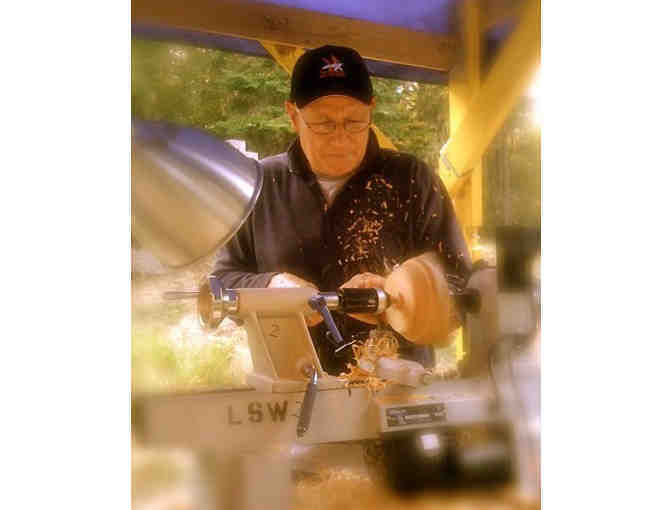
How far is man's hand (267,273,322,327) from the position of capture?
5.25 ft

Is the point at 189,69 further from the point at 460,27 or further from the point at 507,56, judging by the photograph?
the point at 507,56

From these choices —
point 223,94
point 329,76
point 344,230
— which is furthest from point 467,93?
point 223,94

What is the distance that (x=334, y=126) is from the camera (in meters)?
1.67

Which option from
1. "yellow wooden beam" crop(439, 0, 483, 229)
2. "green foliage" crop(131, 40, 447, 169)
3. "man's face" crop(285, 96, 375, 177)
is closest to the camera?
"green foliage" crop(131, 40, 447, 169)

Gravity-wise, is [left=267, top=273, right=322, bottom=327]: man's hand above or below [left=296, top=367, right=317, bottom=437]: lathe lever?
above

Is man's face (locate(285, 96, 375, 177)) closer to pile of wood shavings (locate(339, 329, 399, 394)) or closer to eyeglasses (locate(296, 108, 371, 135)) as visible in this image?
eyeglasses (locate(296, 108, 371, 135))

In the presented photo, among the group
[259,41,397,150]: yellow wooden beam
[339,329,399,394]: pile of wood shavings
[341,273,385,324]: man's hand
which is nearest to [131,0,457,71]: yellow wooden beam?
[259,41,397,150]: yellow wooden beam

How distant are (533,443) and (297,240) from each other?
0.82m

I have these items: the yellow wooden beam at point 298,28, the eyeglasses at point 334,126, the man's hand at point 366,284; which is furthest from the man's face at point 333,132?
the man's hand at point 366,284

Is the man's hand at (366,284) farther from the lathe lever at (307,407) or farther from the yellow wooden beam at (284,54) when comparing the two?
the yellow wooden beam at (284,54)

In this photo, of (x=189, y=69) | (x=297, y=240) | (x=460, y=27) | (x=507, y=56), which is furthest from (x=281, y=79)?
(x=507, y=56)

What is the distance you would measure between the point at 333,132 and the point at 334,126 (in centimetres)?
1
